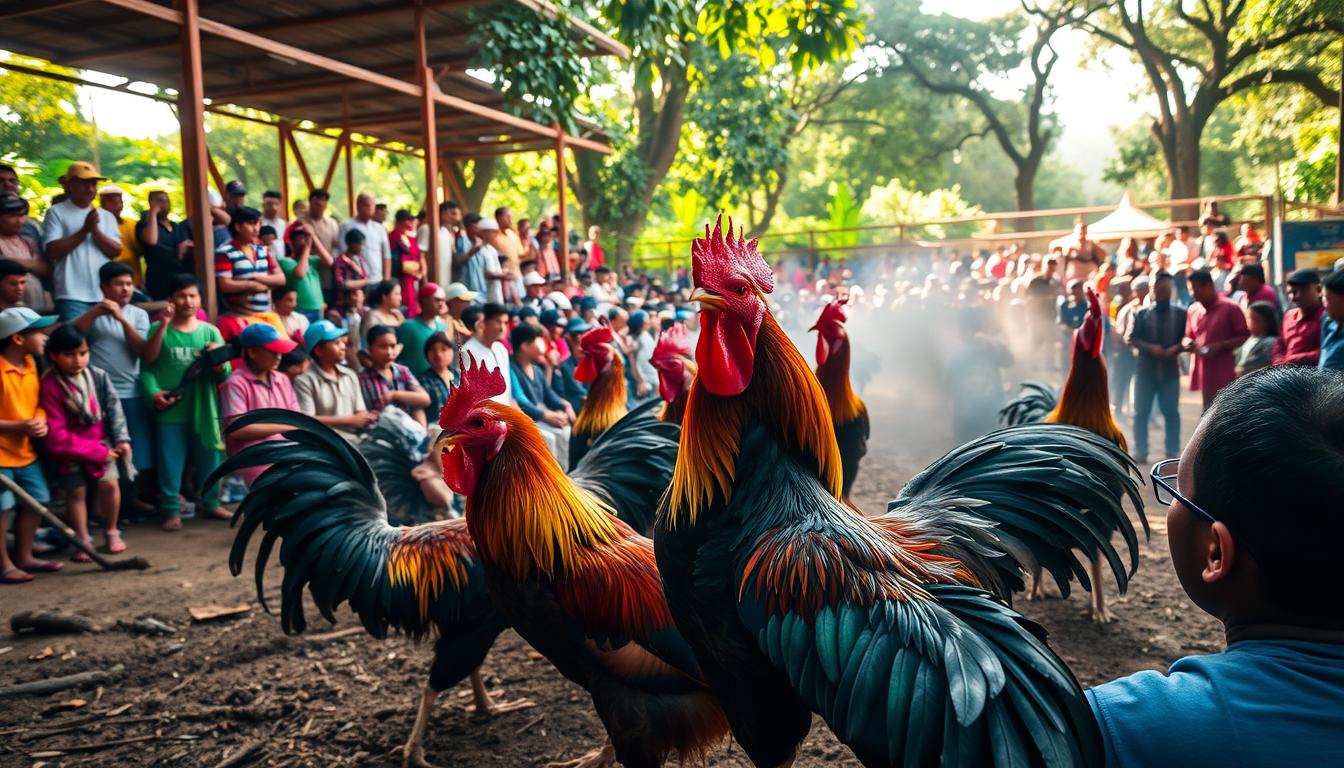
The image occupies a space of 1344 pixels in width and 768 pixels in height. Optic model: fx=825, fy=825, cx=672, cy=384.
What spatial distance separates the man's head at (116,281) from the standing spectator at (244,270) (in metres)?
0.86

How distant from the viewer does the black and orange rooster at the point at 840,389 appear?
17.3 ft

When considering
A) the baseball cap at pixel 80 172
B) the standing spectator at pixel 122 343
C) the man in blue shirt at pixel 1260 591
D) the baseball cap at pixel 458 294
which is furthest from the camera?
the baseball cap at pixel 458 294

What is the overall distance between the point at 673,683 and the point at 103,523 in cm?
483

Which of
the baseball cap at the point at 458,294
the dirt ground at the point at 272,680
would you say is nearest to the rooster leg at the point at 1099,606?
the dirt ground at the point at 272,680

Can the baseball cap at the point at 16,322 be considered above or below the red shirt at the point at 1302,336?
above

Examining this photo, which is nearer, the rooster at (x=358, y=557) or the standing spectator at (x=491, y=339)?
the rooster at (x=358, y=557)

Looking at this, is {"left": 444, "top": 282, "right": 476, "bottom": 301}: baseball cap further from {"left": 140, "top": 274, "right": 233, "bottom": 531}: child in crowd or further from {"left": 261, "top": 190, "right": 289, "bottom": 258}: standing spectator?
{"left": 140, "top": 274, "right": 233, "bottom": 531}: child in crowd

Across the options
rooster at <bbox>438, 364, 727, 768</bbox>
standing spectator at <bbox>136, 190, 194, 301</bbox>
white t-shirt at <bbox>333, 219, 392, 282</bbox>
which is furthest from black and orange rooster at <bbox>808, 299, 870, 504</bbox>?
white t-shirt at <bbox>333, 219, 392, 282</bbox>

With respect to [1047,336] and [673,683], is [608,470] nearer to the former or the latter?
[673,683]

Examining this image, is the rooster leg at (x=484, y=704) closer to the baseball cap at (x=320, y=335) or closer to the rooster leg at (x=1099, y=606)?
the rooster leg at (x=1099, y=606)

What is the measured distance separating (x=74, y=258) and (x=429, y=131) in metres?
3.96

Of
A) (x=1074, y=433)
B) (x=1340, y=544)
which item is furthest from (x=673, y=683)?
(x=1340, y=544)

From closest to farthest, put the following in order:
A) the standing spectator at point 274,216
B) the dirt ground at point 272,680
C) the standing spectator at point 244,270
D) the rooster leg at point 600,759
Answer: the rooster leg at point 600,759, the dirt ground at point 272,680, the standing spectator at point 244,270, the standing spectator at point 274,216

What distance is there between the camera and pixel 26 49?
8430mm
